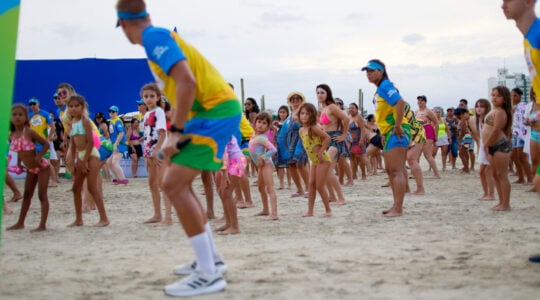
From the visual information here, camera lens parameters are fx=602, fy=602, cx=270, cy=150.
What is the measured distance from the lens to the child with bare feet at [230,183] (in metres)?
6.32

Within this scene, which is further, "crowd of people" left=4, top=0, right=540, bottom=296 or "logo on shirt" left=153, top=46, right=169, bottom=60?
"crowd of people" left=4, top=0, right=540, bottom=296

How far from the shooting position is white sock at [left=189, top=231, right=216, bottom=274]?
398 centimetres

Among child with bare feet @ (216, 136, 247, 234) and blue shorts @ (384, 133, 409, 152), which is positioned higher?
blue shorts @ (384, 133, 409, 152)

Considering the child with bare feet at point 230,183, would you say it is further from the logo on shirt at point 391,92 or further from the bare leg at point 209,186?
the logo on shirt at point 391,92

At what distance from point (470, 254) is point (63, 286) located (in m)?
3.11

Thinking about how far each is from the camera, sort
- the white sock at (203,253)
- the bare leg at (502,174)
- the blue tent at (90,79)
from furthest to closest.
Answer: the blue tent at (90,79), the bare leg at (502,174), the white sock at (203,253)

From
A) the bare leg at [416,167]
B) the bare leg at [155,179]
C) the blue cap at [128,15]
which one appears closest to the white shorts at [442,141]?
the bare leg at [416,167]

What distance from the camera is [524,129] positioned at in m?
11.0

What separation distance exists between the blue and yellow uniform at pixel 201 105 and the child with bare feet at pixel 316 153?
11.5 feet

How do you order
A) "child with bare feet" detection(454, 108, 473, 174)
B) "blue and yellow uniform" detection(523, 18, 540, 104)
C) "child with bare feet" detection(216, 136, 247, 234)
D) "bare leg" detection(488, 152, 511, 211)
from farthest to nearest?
"child with bare feet" detection(454, 108, 473, 174), "bare leg" detection(488, 152, 511, 211), "child with bare feet" detection(216, 136, 247, 234), "blue and yellow uniform" detection(523, 18, 540, 104)

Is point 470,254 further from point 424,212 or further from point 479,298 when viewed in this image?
point 424,212

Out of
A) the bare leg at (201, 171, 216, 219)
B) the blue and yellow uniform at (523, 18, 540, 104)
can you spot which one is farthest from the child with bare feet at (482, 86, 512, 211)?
the bare leg at (201, 171, 216, 219)

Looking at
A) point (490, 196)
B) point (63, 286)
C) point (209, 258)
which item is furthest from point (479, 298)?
point (490, 196)

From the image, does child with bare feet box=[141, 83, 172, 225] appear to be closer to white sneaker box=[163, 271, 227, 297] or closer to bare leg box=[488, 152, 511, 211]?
white sneaker box=[163, 271, 227, 297]
